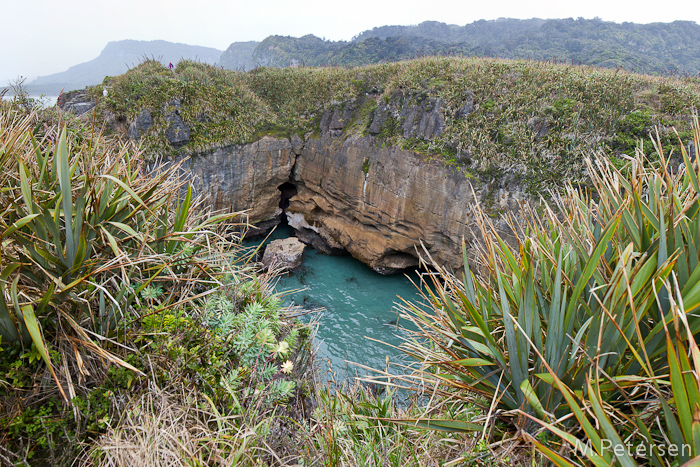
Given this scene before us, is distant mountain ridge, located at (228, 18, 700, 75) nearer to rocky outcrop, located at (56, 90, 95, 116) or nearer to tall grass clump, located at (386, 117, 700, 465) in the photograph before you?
rocky outcrop, located at (56, 90, 95, 116)

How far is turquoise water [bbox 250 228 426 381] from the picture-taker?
276 inches

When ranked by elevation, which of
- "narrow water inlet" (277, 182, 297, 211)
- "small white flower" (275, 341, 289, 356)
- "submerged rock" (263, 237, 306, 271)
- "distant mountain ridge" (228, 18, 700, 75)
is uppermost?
"distant mountain ridge" (228, 18, 700, 75)

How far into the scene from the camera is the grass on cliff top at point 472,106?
300 inches

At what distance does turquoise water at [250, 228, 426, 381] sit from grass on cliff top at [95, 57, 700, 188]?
4.16 metres

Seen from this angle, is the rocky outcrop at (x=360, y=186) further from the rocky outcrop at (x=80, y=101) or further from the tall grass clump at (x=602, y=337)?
the tall grass clump at (x=602, y=337)

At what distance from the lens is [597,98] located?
794 centimetres

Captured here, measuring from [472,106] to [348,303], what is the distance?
651 cm

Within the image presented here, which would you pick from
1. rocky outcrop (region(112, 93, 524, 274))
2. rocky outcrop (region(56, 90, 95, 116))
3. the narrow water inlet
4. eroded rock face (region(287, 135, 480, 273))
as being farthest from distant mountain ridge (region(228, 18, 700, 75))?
eroded rock face (region(287, 135, 480, 273))

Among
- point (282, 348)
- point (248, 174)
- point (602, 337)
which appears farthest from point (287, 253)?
point (602, 337)

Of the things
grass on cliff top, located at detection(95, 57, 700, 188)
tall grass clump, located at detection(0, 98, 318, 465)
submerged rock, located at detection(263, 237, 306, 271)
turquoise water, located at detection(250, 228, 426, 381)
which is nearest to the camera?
tall grass clump, located at detection(0, 98, 318, 465)

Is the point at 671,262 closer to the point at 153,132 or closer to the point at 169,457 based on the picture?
the point at 169,457

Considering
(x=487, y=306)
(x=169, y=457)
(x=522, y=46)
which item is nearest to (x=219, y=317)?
(x=169, y=457)

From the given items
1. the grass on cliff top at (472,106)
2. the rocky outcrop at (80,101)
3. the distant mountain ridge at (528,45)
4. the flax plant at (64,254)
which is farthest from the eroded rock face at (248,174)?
the distant mountain ridge at (528,45)

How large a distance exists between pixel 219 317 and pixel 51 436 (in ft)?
3.23
